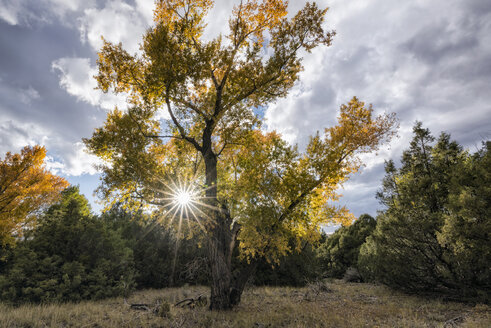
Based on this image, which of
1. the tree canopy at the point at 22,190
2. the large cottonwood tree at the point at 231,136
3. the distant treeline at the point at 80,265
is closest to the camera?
the large cottonwood tree at the point at 231,136

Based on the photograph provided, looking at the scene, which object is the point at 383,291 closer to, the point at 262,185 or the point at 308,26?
the point at 262,185

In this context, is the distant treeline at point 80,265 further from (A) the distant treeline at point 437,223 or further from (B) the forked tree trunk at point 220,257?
(A) the distant treeline at point 437,223

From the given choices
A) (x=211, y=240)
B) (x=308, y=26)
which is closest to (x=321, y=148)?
(x=308, y=26)

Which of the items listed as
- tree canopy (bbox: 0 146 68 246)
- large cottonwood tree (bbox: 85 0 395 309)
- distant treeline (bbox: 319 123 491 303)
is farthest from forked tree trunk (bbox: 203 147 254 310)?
tree canopy (bbox: 0 146 68 246)

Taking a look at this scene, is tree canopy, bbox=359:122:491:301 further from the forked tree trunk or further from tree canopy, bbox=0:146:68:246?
tree canopy, bbox=0:146:68:246

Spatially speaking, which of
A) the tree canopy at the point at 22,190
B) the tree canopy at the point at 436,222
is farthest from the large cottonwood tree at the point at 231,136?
the tree canopy at the point at 22,190

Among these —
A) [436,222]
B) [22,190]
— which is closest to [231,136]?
[436,222]

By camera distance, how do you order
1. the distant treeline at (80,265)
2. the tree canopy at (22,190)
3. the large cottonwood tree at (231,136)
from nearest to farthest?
1. the large cottonwood tree at (231,136)
2. the distant treeline at (80,265)
3. the tree canopy at (22,190)

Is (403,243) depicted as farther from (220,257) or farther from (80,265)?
(80,265)

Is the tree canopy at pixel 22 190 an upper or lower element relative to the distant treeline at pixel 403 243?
upper

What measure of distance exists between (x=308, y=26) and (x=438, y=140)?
10.6 m

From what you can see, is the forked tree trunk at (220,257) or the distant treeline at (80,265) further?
the distant treeline at (80,265)

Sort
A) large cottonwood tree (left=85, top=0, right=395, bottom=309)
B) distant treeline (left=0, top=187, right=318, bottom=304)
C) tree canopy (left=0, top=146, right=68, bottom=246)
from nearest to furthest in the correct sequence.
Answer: large cottonwood tree (left=85, top=0, right=395, bottom=309), distant treeline (left=0, top=187, right=318, bottom=304), tree canopy (left=0, top=146, right=68, bottom=246)

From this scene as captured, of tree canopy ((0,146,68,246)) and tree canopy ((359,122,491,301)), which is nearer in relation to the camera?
tree canopy ((359,122,491,301))
